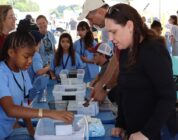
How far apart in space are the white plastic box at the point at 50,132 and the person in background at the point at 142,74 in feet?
0.72

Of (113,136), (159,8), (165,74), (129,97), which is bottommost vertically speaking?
(113,136)

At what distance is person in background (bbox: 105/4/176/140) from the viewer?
1.20 metres

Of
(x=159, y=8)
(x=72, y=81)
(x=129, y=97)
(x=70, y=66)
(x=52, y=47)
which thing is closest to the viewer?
(x=129, y=97)

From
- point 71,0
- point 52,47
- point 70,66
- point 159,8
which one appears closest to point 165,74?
point 70,66

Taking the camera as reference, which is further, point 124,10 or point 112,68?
point 112,68

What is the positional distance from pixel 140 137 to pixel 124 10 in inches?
20.2

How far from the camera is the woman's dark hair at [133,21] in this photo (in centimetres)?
124

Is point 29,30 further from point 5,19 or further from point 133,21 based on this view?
point 133,21

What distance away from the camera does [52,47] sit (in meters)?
4.76

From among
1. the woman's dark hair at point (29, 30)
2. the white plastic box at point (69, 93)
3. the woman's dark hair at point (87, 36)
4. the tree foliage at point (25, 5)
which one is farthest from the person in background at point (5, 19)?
the tree foliage at point (25, 5)

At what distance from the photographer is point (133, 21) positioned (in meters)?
1.24

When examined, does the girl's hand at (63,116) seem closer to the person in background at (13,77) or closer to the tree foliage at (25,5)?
the person in background at (13,77)

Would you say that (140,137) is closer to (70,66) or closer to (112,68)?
(112,68)

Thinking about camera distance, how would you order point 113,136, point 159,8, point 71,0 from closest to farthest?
point 113,136 < point 71,0 < point 159,8
